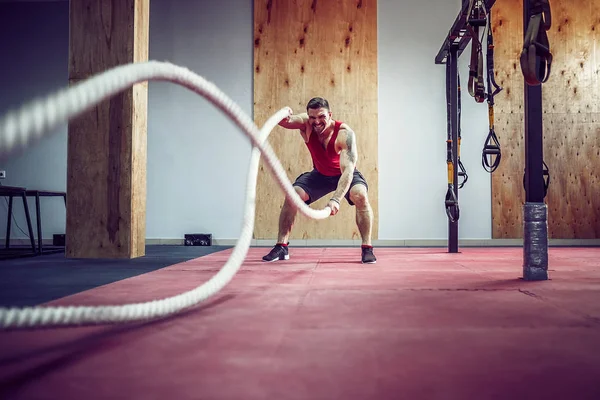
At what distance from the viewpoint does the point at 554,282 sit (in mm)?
2625

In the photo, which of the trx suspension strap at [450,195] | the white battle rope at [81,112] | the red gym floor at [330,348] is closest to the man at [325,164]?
the trx suspension strap at [450,195]

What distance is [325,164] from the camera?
13.6 ft

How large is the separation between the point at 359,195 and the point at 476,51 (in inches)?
60.0

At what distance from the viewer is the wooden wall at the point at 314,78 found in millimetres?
6465

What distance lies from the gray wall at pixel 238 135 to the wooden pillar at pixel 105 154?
238 cm

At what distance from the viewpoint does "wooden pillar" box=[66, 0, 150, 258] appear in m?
4.17

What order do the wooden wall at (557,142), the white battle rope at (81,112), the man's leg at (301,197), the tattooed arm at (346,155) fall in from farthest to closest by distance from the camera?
1. the wooden wall at (557,142)
2. the man's leg at (301,197)
3. the tattooed arm at (346,155)
4. the white battle rope at (81,112)

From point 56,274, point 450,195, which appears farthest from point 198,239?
point 450,195

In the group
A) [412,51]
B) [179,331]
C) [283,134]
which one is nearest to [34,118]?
[179,331]

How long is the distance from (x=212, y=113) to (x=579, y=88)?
199 inches

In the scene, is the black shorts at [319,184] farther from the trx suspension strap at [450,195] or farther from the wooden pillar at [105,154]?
the wooden pillar at [105,154]

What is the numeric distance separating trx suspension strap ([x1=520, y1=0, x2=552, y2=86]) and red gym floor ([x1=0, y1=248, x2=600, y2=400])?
3.70 feet

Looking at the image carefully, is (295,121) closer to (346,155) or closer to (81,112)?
(346,155)

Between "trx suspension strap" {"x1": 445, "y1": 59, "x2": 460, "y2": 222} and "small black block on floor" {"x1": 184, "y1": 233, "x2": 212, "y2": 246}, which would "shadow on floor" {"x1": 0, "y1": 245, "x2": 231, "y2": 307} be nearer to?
"small black block on floor" {"x1": 184, "y1": 233, "x2": 212, "y2": 246}
